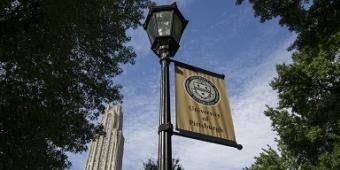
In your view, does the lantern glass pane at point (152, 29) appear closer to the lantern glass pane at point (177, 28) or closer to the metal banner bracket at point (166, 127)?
the lantern glass pane at point (177, 28)

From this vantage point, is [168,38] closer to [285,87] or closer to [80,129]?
[80,129]

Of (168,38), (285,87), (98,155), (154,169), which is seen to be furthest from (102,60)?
(98,155)

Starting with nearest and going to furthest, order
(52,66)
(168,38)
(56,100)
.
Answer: (168,38), (52,66), (56,100)

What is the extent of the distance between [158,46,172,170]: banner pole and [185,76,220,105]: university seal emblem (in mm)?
344

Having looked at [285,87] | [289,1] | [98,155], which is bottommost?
[289,1]

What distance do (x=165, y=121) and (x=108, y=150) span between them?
14006cm

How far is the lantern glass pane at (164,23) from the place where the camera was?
19.0ft

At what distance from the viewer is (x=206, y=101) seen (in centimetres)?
553

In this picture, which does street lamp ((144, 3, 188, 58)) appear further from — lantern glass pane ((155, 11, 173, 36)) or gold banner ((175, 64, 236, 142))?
gold banner ((175, 64, 236, 142))

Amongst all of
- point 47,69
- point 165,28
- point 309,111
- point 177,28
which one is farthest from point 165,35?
point 309,111

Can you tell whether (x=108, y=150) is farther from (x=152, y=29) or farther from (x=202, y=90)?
(x=202, y=90)

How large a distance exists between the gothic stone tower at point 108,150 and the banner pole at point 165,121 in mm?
130117

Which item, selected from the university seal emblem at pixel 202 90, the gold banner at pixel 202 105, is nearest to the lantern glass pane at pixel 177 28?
the gold banner at pixel 202 105

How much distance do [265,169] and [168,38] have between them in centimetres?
1672
